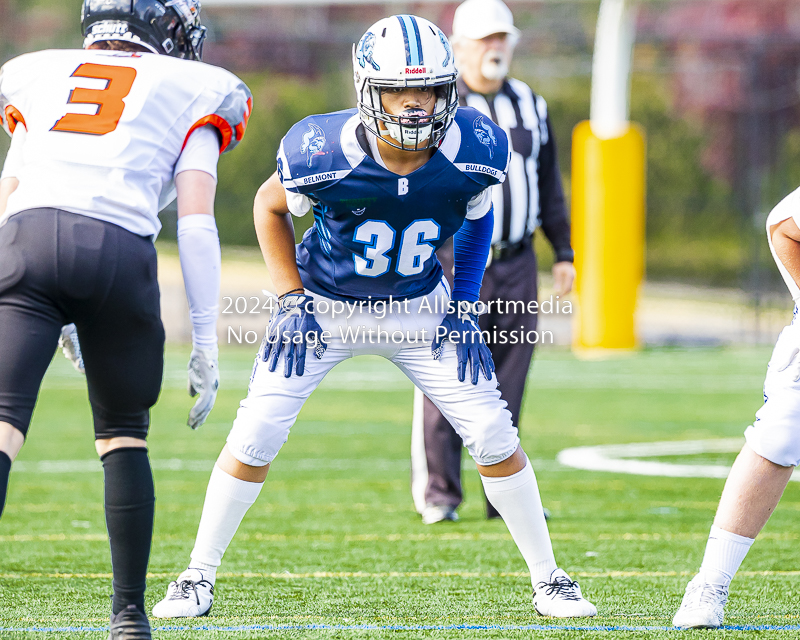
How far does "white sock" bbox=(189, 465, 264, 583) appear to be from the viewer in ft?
9.58

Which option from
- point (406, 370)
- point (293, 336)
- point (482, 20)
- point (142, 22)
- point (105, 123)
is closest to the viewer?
point (105, 123)

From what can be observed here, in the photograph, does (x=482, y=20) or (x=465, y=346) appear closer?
(x=465, y=346)

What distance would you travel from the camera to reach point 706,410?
805cm

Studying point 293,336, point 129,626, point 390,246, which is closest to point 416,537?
point 293,336

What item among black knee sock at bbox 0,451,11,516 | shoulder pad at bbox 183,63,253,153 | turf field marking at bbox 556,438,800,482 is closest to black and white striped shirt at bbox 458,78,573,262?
turf field marking at bbox 556,438,800,482

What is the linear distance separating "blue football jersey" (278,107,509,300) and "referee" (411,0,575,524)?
1.43 meters

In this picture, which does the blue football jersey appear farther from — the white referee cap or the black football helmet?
the white referee cap

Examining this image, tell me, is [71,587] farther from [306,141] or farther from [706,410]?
[706,410]

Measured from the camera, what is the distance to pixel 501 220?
4383mm

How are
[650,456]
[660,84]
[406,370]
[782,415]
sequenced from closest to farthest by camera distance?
[782,415]
[406,370]
[650,456]
[660,84]

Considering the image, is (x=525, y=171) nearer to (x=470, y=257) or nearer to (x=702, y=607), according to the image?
(x=470, y=257)

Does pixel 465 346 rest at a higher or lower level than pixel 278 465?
higher

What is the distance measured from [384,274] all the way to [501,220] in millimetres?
1518

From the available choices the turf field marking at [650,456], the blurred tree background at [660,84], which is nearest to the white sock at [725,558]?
the turf field marking at [650,456]
